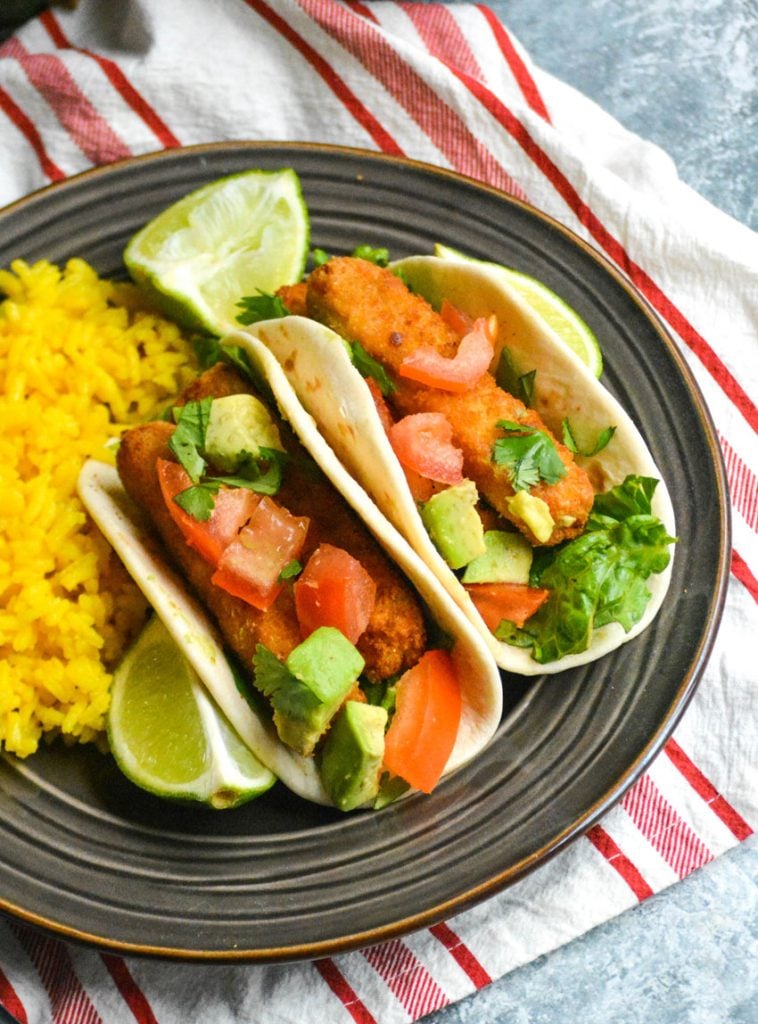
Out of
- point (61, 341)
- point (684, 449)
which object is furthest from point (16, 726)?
point (684, 449)

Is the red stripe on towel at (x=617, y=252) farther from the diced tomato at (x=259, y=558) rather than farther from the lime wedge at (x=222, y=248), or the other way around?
the diced tomato at (x=259, y=558)

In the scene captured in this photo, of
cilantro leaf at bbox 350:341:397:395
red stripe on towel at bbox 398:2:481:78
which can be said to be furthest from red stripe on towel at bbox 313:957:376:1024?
red stripe on towel at bbox 398:2:481:78

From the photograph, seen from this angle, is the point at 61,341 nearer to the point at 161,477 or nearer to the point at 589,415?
the point at 161,477

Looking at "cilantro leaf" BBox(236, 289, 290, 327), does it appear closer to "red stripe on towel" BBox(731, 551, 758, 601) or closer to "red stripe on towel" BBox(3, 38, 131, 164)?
"red stripe on towel" BBox(3, 38, 131, 164)

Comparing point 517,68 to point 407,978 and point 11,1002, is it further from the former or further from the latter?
point 11,1002

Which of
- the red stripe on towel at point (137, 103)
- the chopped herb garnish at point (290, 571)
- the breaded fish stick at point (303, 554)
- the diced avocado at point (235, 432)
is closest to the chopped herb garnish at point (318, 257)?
the breaded fish stick at point (303, 554)
